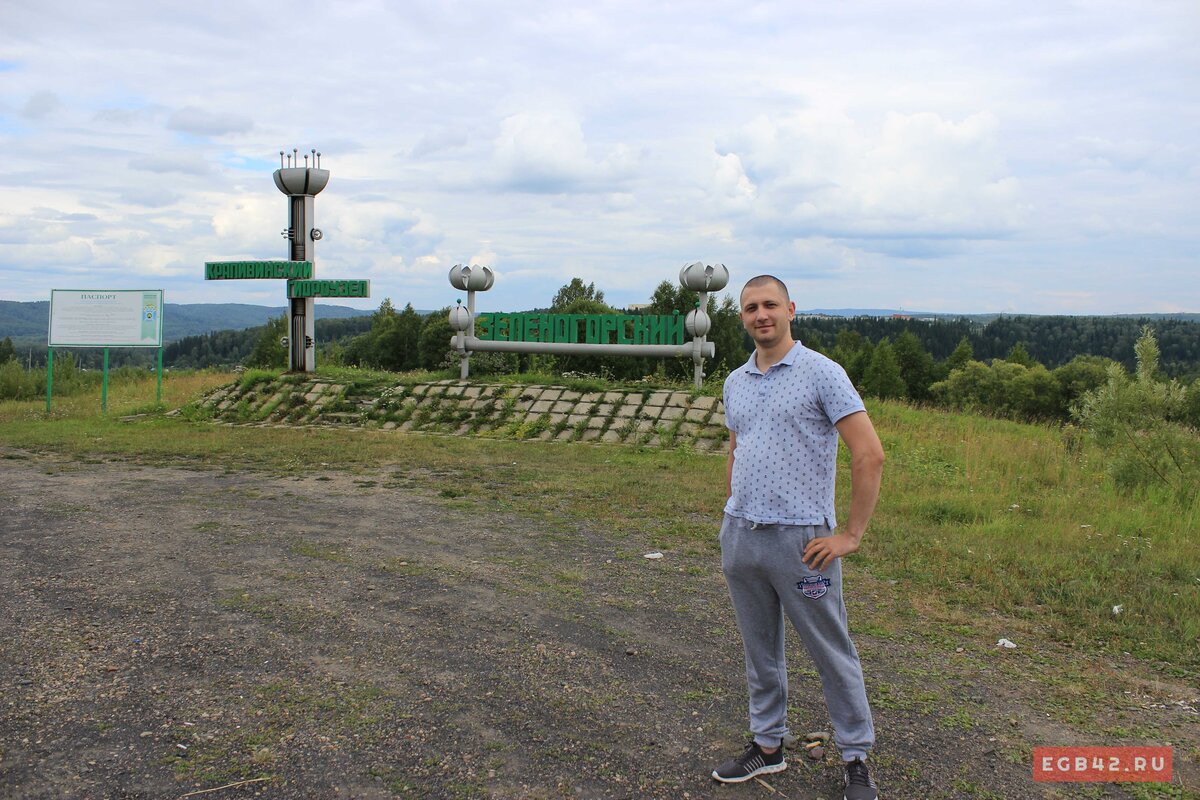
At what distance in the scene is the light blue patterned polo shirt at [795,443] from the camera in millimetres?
2998

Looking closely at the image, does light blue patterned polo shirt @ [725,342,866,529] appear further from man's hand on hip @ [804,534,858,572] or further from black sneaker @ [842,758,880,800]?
black sneaker @ [842,758,880,800]

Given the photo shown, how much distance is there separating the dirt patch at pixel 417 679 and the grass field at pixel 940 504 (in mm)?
826

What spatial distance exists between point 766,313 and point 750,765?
1.61 m

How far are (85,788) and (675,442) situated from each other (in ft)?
31.8

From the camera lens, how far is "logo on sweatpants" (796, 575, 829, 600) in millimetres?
2984

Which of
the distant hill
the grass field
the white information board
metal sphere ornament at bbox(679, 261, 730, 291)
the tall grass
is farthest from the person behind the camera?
the distant hill

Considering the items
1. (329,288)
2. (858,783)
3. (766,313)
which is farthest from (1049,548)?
(329,288)

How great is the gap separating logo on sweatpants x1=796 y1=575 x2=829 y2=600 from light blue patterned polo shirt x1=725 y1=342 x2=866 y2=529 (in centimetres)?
19

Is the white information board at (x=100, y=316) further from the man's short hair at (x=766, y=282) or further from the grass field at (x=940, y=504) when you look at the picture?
the man's short hair at (x=766, y=282)

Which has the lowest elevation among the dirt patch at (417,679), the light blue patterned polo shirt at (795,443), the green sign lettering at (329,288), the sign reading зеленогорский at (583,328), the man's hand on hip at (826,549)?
the dirt patch at (417,679)

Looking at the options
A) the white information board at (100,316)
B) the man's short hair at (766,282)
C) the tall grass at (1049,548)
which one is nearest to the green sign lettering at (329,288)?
the white information board at (100,316)

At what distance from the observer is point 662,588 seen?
546cm

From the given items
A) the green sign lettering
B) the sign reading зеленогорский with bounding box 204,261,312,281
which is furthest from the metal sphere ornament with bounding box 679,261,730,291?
the sign reading зеленогорский with bounding box 204,261,312,281

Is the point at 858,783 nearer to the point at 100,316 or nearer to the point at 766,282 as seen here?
the point at 766,282
